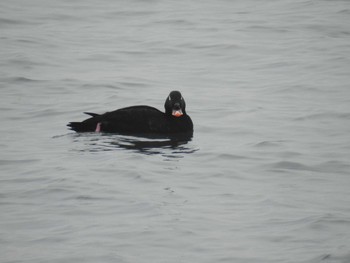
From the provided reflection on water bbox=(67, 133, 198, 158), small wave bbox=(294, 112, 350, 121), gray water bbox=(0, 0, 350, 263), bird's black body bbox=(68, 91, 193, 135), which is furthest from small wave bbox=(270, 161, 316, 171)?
small wave bbox=(294, 112, 350, 121)

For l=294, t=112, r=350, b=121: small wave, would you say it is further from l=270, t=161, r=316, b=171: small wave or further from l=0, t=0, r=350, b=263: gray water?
l=270, t=161, r=316, b=171: small wave

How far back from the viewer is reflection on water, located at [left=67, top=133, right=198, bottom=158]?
12.2 metres

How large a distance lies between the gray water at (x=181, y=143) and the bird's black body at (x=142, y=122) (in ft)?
0.69

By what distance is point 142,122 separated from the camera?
42.7 ft

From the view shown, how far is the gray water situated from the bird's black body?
211 millimetres

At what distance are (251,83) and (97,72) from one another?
2.88 meters

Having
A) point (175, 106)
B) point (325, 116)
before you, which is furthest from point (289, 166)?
point (325, 116)

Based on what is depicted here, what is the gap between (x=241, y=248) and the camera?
816 cm

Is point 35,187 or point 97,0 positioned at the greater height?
point 97,0

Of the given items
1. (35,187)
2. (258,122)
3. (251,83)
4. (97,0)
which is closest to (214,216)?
(35,187)

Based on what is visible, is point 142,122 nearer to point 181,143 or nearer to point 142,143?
point 142,143

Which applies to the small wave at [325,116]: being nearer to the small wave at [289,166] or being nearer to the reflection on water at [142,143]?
the reflection on water at [142,143]

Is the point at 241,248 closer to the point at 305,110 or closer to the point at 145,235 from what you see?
the point at 145,235

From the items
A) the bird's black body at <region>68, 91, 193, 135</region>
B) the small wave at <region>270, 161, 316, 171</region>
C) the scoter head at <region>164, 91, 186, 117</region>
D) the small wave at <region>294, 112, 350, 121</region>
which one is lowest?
the small wave at <region>270, 161, 316, 171</region>
